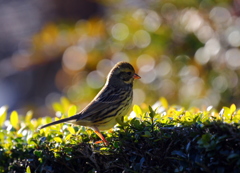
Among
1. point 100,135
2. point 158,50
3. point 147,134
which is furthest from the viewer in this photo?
point 158,50

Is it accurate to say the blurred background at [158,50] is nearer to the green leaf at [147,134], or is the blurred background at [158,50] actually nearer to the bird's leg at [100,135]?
the bird's leg at [100,135]

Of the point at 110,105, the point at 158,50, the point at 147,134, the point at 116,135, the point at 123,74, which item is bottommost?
the point at 147,134

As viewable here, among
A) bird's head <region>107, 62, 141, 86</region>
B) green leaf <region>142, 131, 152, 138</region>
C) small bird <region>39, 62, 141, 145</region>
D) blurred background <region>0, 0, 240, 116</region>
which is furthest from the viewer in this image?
blurred background <region>0, 0, 240, 116</region>

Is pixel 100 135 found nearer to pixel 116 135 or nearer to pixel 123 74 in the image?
pixel 116 135

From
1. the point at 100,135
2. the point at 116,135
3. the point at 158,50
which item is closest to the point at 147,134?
the point at 116,135

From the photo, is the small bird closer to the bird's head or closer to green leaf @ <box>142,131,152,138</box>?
the bird's head

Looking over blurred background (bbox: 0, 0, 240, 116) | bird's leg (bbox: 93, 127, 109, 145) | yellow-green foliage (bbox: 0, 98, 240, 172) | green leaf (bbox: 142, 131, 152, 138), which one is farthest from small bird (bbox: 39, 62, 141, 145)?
blurred background (bbox: 0, 0, 240, 116)

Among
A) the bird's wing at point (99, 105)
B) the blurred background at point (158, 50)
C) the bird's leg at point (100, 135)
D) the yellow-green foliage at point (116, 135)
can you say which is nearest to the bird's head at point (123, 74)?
the bird's wing at point (99, 105)

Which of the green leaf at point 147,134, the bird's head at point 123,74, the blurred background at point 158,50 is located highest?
the blurred background at point 158,50
